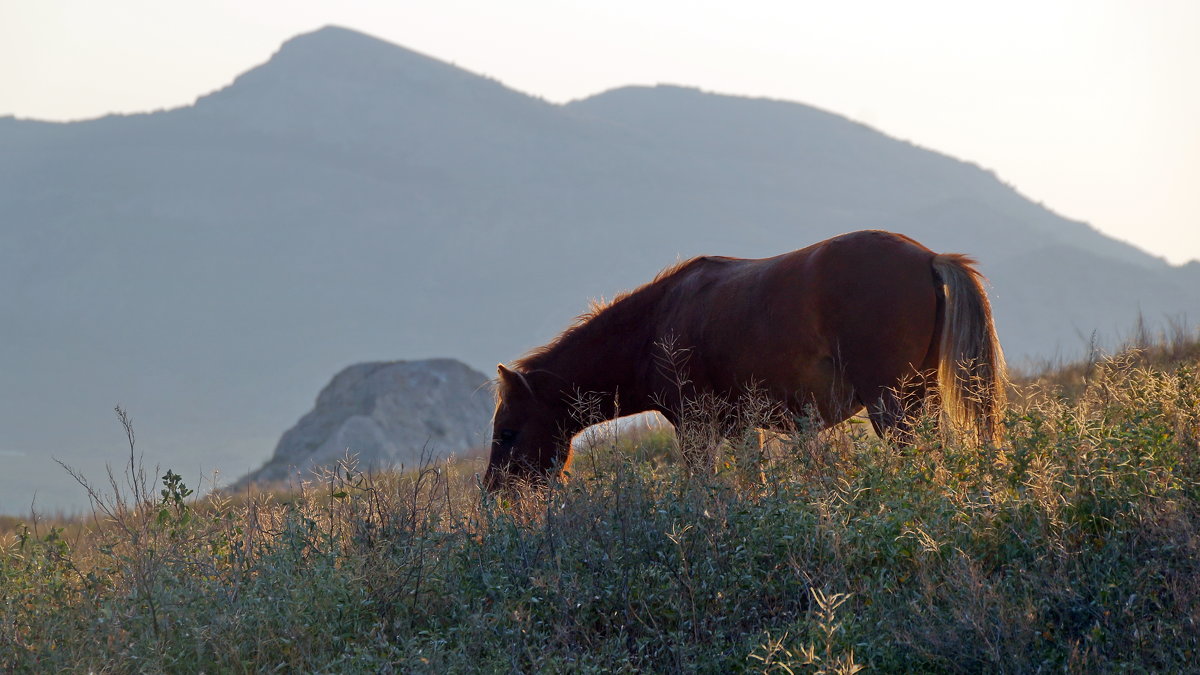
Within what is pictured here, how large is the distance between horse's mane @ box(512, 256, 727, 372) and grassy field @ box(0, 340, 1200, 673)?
2.31 metres

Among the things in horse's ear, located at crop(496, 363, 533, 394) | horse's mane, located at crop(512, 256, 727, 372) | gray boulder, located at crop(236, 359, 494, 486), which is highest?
horse's mane, located at crop(512, 256, 727, 372)


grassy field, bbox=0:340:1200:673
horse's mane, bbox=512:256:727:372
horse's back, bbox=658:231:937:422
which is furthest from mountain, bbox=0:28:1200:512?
grassy field, bbox=0:340:1200:673

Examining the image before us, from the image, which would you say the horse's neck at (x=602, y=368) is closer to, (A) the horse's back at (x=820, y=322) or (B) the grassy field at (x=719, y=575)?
(A) the horse's back at (x=820, y=322)

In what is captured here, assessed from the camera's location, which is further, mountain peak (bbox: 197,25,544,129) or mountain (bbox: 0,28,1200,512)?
mountain peak (bbox: 197,25,544,129)

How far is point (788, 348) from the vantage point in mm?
6562

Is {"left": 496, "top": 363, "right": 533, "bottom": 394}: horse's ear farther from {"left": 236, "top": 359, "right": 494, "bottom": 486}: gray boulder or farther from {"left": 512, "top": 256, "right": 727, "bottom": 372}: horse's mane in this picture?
→ {"left": 236, "top": 359, "right": 494, "bottom": 486}: gray boulder

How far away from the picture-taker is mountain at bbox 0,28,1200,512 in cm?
11106

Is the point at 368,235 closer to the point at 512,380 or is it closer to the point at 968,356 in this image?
the point at 512,380

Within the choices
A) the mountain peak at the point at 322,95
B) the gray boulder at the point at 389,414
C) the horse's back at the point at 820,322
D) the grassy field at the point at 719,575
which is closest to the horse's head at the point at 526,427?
the horse's back at the point at 820,322

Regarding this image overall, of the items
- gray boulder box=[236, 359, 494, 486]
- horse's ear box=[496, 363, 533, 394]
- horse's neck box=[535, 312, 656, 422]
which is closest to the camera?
horse's ear box=[496, 363, 533, 394]

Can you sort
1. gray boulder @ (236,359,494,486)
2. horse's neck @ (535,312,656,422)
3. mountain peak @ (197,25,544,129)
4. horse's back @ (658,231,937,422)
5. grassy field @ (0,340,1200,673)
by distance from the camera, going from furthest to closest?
1. mountain peak @ (197,25,544,129)
2. gray boulder @ (236,359,494,486)
3. horse's neck @ (535,312,656,422)
4. horse's back @ (658,231,937,422)
5. grassy field @ (0,340,1200,673)

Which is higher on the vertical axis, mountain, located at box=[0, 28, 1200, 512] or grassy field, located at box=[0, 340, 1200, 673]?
mountain, located at box=[0, 28, 1200, 512]

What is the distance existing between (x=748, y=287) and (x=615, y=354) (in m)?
1.33

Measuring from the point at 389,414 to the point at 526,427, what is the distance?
646 inches
